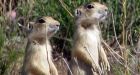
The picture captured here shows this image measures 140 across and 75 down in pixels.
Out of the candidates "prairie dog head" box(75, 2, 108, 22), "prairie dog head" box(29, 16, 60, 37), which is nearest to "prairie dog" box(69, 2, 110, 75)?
"prairie dog head" box(75, 2, 108, 22)

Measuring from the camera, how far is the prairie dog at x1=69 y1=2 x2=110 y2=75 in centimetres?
685

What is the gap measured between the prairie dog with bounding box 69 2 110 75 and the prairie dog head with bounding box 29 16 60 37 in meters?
0.57

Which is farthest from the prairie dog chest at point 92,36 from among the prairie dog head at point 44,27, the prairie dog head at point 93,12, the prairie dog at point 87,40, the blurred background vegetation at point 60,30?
the prairie dog head at point 44,27

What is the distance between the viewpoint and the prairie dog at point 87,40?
685 cm

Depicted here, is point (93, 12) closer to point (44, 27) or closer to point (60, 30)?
point (44, 27)

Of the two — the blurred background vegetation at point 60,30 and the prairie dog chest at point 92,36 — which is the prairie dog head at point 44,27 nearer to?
the prairie dog chest at point 92,36

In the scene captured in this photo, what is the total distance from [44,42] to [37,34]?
13 cm

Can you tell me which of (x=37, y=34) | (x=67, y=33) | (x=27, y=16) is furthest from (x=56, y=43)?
(x=37, y=34)

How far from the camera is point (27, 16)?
25.7 ft

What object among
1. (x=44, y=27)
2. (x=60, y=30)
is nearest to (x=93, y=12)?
(x=44, y=27)

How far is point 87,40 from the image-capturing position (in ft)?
22.7

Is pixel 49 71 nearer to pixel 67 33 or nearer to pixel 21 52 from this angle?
pixel 21 52

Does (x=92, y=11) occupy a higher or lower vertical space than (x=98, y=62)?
higher

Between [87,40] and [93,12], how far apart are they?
0.33m
